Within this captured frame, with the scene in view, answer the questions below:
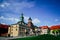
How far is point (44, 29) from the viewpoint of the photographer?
2512 cm

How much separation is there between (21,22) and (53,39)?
13.1 meters

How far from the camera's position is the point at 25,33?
20797 millimetres

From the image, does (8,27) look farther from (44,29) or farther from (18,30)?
(44,29)

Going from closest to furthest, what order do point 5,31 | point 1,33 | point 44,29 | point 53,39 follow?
point 53,39
point 1,33
point 5,31
point 44,29

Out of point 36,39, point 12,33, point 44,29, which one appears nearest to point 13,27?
point 12,33

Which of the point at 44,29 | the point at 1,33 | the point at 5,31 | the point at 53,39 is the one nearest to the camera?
the point at 53,39

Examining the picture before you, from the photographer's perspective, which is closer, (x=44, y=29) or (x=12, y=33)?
(x=12, y=33)

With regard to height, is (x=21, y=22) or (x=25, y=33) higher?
(x=21, y=22)

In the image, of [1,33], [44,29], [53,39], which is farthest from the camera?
[44,29]

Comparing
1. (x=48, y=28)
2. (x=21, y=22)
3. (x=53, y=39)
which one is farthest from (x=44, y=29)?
(x=53, y=39)

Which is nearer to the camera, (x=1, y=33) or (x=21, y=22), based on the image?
(x=1, y=33)

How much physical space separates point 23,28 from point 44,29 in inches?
225

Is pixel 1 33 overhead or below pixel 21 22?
below

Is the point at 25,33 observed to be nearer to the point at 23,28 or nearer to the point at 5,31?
the point at 23,28
